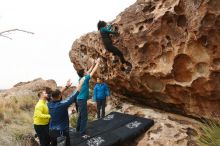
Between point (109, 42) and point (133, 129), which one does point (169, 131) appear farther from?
point (109, 42)

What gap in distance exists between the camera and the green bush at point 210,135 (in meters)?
7.00

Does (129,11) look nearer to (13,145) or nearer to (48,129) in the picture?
(48,129)

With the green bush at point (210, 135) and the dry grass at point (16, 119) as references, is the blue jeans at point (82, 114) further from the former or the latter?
the dry grass at point (16, 119)

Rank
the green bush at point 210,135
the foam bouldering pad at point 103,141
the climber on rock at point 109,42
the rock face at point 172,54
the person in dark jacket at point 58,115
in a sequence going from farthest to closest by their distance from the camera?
the climber on rock at point 109,42 → the foam bouldering pad at point 103,141 → the rock face at point 172,54 → the green bush at point 210,135 → the person in dark jacket at point 58,115

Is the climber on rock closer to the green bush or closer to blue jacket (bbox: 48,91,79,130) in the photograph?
the green bush

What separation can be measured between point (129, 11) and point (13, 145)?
18.2 feet

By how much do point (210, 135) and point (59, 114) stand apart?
3.34m

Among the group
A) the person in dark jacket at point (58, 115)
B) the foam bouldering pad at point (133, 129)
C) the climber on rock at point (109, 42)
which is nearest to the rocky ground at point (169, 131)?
the foam bouldering pad at point (133, 129)

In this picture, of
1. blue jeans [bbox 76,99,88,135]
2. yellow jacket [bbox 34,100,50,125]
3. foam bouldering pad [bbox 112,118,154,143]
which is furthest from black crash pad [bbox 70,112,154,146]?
yellow jacket [bbox 34,100,50,125]

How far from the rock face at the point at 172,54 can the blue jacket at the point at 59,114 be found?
10.1ft

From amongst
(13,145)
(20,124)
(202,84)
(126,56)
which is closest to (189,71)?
(202,84)

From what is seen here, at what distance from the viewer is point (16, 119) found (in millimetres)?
13156

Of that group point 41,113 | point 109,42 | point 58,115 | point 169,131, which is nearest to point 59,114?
point 58,115

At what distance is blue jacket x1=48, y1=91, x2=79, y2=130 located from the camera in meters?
6.73
